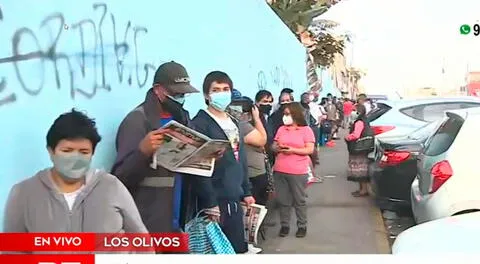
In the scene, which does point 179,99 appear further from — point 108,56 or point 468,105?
point 468,105

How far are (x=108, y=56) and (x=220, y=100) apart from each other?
48cm

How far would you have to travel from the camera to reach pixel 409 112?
270 centimetres

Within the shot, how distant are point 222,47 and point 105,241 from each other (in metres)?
1.05

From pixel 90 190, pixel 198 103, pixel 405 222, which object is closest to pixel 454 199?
pixel 405 222

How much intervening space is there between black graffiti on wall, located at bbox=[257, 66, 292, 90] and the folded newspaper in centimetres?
89

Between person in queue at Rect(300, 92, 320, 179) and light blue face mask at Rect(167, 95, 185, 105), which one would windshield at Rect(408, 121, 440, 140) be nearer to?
person in queue at Rect(300, 92, 320, 179)

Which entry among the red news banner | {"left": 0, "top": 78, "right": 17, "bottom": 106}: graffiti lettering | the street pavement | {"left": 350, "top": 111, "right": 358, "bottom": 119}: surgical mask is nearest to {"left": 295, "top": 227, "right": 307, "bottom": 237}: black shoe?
the street pavement

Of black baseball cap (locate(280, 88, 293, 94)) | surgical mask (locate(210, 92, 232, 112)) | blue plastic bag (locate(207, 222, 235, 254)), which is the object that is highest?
black baseball cap (locate(280, 88, 293, 94))

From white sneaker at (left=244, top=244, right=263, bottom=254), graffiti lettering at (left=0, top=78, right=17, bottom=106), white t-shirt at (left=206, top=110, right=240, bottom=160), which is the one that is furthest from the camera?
white t-shirt at (left=206, top=110, right=240, bottom=160)

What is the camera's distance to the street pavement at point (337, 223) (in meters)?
2.26

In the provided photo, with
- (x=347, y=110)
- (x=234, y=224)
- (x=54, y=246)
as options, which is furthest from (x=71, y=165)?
(x=347, y=110)

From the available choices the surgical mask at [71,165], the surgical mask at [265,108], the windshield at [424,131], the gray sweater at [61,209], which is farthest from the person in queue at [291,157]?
the surgical mask at [71,165]

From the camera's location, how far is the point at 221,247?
99.1 inches

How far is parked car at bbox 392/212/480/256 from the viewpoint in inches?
87.2
